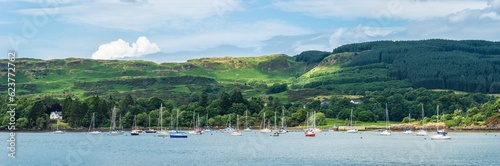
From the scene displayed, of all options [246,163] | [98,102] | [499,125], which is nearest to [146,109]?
[98,102]

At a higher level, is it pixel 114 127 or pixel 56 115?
pixel 56 115

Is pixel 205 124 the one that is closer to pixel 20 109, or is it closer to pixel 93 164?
pixel 20 109

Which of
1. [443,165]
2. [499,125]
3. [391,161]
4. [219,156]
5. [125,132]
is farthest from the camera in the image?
[125,132]

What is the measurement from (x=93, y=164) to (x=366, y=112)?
128 meters

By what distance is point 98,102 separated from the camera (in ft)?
619

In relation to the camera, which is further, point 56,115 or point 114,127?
point 56,115

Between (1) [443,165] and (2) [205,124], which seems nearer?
(1) [443,165]

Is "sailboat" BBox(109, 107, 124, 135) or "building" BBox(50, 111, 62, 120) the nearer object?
"sailboat" BBox(109, 107, 124, 135)

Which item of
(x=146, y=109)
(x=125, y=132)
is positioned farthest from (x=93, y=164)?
(x=146, y=109)

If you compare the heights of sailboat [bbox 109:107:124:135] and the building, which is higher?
the building

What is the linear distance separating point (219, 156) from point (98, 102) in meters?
104

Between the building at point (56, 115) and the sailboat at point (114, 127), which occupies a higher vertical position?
the building at point (56, 115)

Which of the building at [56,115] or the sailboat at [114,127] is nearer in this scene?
the sailboat at [114,127]

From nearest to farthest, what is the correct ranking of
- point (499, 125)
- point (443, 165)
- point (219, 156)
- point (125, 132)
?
point (443, 165) → point (219, 156) → point (499, 125) → point (125, 132)
